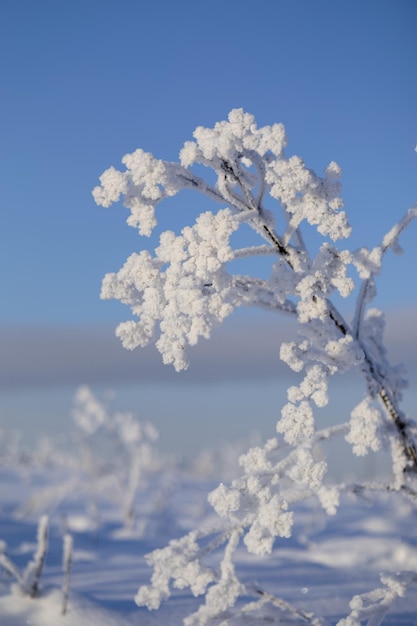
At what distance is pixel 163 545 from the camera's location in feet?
34.2

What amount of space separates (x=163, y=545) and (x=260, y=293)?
7546 mm

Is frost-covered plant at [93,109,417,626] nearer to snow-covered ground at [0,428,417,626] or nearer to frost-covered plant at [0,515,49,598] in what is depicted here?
snow-covered ground at [0,428,417,626]

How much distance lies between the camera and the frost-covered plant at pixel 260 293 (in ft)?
11.9

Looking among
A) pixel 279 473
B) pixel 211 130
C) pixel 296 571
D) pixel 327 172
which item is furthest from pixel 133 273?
pixel 296 571

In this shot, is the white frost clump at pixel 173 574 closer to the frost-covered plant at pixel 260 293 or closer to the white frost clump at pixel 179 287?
the frost-covered plant at pixel 260 293

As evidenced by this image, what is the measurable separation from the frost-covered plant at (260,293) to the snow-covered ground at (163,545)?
2.12ft

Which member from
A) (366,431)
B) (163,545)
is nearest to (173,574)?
(366,431)

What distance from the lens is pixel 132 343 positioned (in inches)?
159

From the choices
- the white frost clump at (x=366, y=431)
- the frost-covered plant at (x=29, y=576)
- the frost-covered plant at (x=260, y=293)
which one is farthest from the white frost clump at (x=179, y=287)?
the frost-covered plant at (x=29, y=576)

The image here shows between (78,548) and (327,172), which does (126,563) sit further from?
(327,172)

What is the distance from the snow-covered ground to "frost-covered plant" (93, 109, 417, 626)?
2.12 feet

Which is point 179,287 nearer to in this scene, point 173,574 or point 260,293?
point 260,293

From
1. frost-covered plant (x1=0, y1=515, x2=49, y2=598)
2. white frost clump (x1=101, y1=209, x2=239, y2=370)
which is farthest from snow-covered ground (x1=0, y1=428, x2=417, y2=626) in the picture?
white frost clump (x1=101, y1=209, x2=239, y2=370)

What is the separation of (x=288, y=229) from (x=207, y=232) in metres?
0.70
